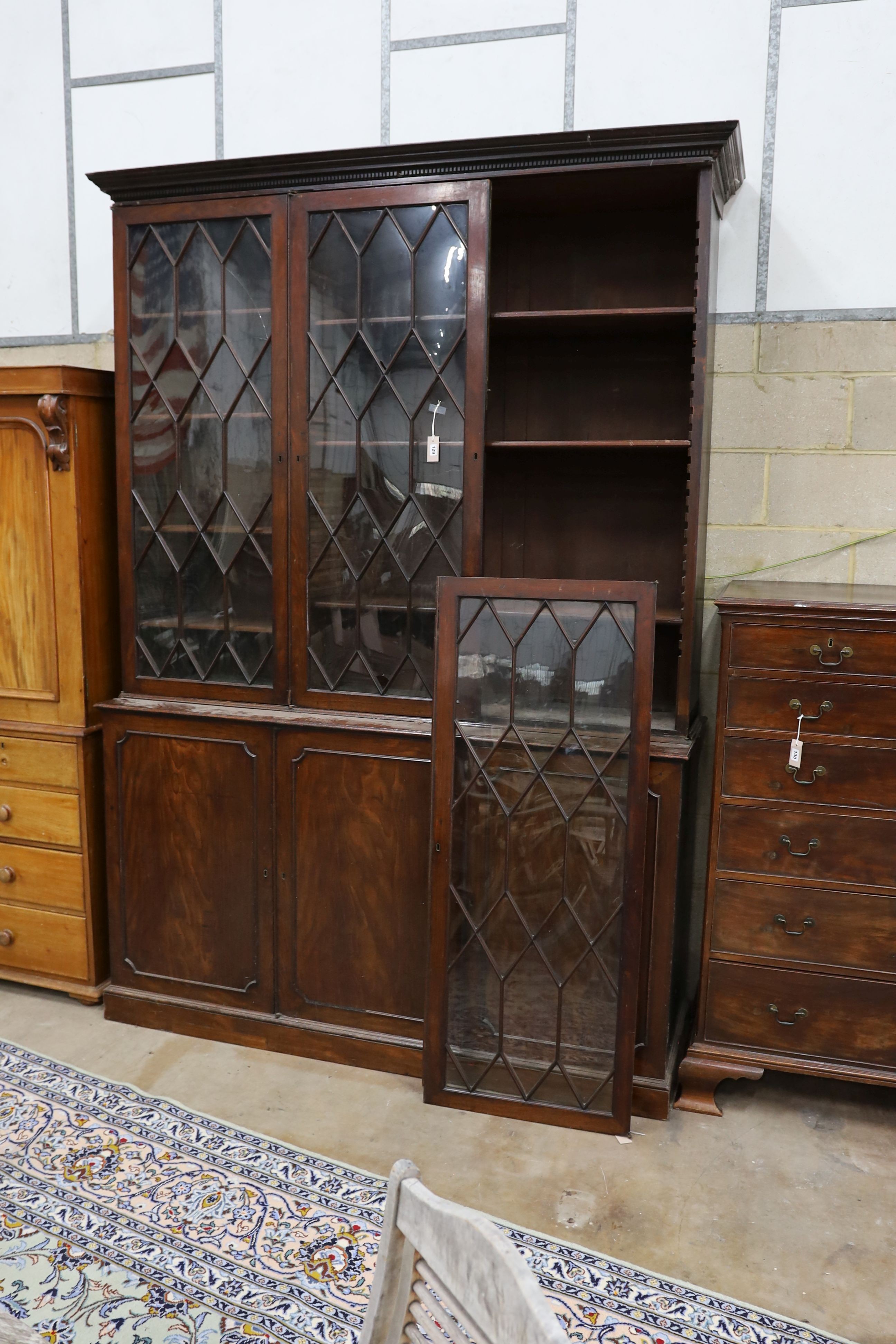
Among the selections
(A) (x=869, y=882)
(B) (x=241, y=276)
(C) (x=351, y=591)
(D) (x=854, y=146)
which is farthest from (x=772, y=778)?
(B) (x=241, y=276)

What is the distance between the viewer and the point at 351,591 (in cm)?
278

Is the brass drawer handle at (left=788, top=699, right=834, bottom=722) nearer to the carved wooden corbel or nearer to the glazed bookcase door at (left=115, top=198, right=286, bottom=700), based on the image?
the glazed bookcase door at (left=115, top=198, right=286, bottom=700)

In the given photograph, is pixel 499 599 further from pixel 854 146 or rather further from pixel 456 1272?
pixel 456 1272

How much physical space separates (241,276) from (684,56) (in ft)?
4.61

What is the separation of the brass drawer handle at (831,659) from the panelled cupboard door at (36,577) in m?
2.10

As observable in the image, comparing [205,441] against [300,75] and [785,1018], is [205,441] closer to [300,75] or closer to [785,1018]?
[300,75]

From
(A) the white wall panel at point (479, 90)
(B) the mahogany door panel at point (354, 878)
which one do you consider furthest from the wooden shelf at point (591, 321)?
(B) the mahogany door panel at point (354, 878)

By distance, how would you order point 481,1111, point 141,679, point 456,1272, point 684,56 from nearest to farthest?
point 456,1272, point 481,1111, point 684,56, point 141,679

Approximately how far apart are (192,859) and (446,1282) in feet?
7.38

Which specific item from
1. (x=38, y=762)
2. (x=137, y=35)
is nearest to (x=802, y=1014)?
(x=38, y=762)

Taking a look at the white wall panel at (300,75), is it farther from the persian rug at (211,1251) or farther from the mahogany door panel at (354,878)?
the persian rug at (211,1251)

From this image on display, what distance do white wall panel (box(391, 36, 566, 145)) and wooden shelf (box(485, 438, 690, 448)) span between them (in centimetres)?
98

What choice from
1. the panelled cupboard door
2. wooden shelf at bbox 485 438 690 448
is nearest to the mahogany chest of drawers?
wooden shelf at bbox 485 438 690 448

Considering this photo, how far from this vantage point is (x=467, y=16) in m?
2.98
